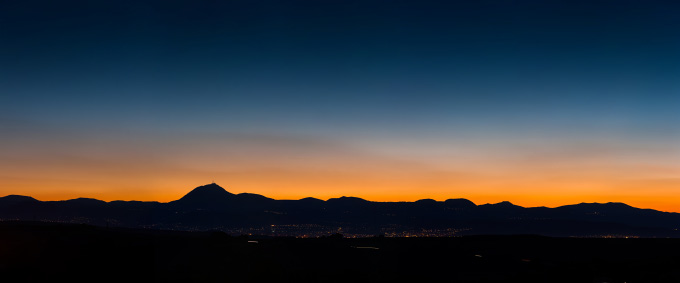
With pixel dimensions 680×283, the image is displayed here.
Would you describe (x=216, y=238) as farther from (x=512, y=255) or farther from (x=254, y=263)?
(x=512, y=255)

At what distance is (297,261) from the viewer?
245ft

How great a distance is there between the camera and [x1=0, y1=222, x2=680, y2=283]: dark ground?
60656 mm

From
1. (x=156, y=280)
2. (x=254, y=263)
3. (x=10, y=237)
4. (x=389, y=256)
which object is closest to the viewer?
(x=156, y=280)

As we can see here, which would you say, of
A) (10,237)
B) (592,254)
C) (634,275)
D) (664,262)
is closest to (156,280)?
(10,237)

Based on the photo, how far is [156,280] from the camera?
58906 millimetres

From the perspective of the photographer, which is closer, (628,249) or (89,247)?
(89,247)

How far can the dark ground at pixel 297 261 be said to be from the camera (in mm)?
60656

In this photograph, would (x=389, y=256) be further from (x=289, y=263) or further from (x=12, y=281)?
(x=12, y=281)

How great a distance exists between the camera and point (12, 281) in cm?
5350

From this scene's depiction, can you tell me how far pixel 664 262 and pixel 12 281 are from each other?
233 feet

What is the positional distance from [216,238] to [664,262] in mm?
57706

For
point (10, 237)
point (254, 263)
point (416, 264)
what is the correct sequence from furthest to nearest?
point (416, 264)
point (10, 237)
point (254, 263)

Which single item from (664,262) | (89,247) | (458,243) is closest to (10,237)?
(89,247)

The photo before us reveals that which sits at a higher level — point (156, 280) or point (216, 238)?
point (216, 238)
